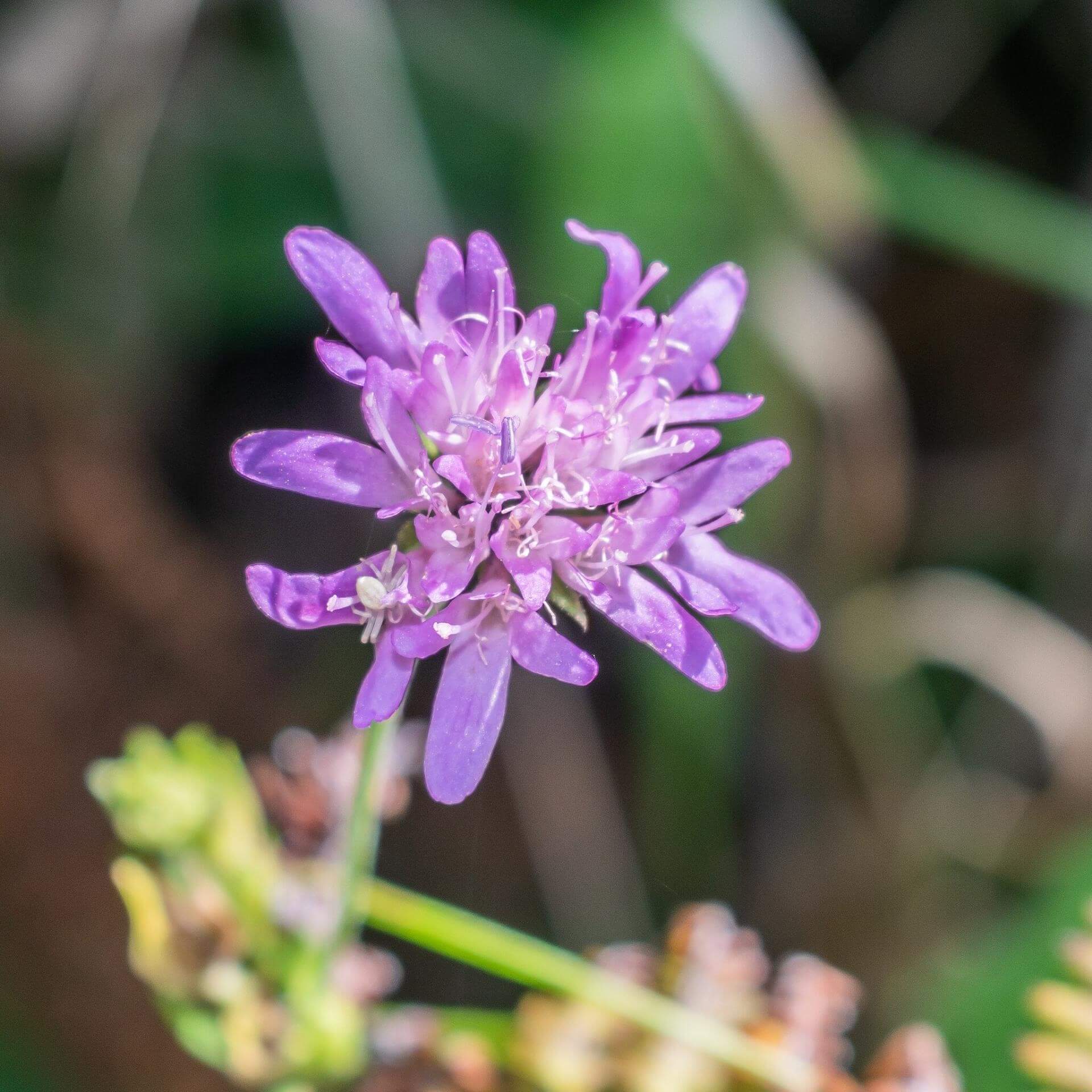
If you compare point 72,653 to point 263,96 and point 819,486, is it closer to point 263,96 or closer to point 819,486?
point 263,96

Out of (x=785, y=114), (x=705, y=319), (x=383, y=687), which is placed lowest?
(x=383, y=687)

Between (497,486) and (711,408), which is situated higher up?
(711,408)

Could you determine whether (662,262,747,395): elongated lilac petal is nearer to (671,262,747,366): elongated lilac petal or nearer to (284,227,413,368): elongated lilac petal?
(671,262,747,366): elongated lilac petal

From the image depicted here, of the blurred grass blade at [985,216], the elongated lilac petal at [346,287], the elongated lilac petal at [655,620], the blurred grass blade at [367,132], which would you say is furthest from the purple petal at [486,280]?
the blurred grass blade at [985,216]

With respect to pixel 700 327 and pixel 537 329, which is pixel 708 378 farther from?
pixel 537 329

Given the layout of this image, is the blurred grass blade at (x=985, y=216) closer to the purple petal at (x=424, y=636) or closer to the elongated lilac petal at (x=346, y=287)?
the elongated lilac petal at (x=346, y=287)

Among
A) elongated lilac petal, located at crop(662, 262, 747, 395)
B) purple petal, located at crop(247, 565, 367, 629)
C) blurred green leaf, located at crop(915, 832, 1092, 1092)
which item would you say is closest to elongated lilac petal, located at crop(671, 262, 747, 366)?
elongated lilac petal, located at crop(662, 262, 747, 395)

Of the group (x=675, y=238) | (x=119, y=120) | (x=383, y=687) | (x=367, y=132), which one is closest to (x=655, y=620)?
(x=383, y=687)
